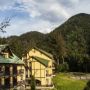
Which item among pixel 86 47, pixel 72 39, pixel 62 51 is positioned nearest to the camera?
pixel 62 51

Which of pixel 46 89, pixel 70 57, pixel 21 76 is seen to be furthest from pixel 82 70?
pixel 21 76

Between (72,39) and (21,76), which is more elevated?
(72,39)

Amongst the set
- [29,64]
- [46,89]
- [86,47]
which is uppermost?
[86,47]

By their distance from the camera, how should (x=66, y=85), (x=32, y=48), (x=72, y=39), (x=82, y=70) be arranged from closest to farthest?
1. (x=66, y=85)
2. (x=32, y=48)
3. (x=82, y=70)
4. (x=72, y=39)

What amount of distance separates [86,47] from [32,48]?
76246 millimetres

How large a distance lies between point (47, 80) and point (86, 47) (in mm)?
81265

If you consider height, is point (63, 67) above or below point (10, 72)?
above

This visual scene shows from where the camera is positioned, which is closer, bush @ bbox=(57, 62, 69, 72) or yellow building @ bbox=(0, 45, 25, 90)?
yellow building @ bbox=(0, 45, 25, 90)

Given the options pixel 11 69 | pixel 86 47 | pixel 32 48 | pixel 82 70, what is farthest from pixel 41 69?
pixel 86 47

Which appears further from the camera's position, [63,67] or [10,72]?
[63,67]

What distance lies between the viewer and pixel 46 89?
73.7m

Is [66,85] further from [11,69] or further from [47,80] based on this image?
[11,69]

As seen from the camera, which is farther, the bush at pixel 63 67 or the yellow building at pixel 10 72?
the bush at pixel 63 67

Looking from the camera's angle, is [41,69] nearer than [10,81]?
No
